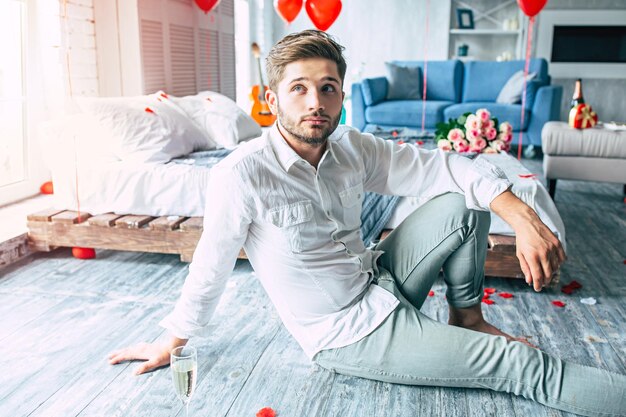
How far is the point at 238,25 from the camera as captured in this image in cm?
712

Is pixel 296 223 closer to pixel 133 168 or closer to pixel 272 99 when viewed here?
pixel 272 99

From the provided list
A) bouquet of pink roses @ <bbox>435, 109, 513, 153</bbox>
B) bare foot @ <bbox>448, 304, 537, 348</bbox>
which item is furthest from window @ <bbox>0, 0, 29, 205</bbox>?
bare foot @ <bbox>448, 304, 537, 348</bbox>

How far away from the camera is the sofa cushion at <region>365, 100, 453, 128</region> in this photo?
6.21 m

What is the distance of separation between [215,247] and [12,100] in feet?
8.14

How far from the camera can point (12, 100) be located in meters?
3.50

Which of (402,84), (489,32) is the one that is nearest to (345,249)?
(402,84)

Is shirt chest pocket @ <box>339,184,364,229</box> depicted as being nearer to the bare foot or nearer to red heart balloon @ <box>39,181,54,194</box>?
the bare foot

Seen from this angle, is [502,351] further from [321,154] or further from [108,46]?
[108,46]

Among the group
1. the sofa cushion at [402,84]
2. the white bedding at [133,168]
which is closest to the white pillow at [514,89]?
the sofa cushion at [402,84]

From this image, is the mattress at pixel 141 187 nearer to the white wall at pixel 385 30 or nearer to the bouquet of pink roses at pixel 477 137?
the bouquet of pink roses at pixel 477 137

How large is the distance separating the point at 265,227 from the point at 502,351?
2.30 ft

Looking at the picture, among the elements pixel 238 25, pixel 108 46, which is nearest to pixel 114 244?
pixel 108 46

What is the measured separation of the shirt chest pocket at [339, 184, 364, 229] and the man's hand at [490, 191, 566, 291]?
1.41 ft

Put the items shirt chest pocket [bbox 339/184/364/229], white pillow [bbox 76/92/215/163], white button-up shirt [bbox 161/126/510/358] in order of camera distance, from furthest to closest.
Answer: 1. white pillow [bbox 76/92/215/163]
2. shirt chest pocket [bbox 339/184/364/229]
3. white button-up shirt [bbox 161/126/510/358]
